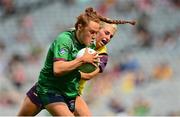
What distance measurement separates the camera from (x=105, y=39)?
7641 millimetres

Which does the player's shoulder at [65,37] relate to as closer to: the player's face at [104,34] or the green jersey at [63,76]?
the green jersey at [63,76]

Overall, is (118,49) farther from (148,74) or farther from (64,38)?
(64,38)

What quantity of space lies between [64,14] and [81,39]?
9935 mm

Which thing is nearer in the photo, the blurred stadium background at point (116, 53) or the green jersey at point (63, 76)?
the green jersey at point (63, 76)

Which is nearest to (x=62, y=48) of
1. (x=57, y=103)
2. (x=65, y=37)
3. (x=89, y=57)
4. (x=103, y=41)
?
(x=65, y=37)

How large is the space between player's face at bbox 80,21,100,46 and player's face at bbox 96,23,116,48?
0.61 meters

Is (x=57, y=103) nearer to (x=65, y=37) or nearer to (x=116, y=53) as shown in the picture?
(x=65, y=37)

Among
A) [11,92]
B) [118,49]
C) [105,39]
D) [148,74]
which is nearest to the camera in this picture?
[105,39]

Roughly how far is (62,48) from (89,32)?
30 cm

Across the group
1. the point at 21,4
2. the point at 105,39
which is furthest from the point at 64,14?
the point at 105,39

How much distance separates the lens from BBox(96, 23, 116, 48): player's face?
300 inches

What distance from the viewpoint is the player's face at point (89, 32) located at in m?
6.89

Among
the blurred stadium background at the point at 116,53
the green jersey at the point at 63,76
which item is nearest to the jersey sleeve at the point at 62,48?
the green jersey at the point at 63,76

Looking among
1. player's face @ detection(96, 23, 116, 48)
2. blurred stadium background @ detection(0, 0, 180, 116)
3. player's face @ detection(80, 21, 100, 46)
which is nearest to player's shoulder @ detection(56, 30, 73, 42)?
player's face @ detection(80, 21, 100, 46)
